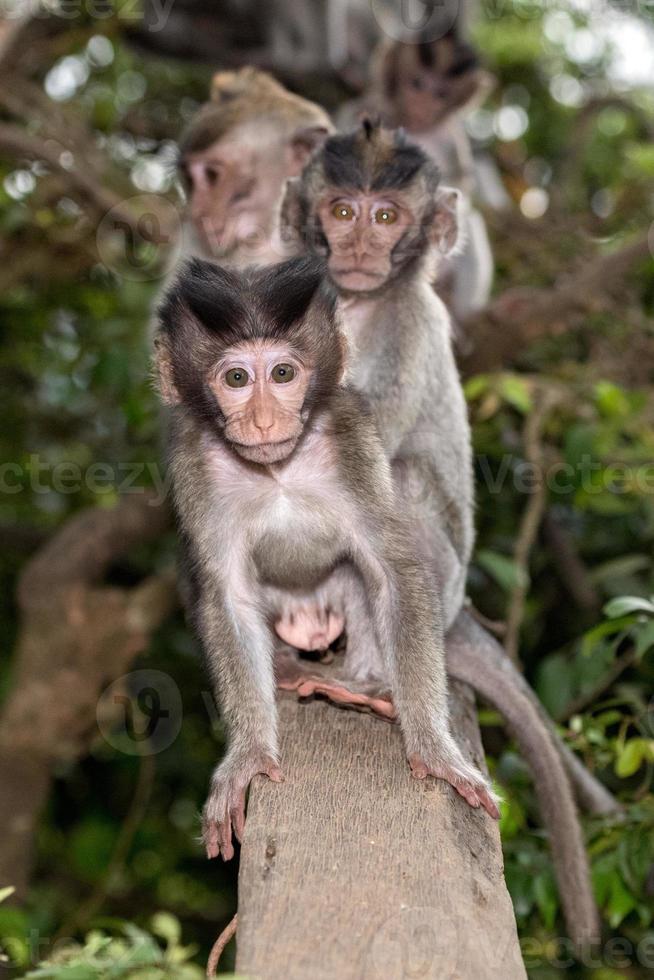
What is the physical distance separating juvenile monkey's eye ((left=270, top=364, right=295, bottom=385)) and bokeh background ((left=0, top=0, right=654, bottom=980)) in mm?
1356

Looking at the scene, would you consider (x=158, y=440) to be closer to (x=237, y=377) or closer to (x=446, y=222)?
(x=446, y=222)

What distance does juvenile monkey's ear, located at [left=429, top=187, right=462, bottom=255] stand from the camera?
13.5 ft

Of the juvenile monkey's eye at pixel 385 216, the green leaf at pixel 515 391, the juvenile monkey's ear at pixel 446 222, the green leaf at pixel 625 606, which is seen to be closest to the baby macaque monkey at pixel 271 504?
the green leaf at pixel 625 606

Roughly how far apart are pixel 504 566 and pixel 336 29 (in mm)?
5375

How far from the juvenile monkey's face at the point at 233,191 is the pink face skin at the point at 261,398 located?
2.25m

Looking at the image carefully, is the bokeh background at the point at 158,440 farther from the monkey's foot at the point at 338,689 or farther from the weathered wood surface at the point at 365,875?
the weathered wood surface at the point at 365,875

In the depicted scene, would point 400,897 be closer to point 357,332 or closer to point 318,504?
point 318,504

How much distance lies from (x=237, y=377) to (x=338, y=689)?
34.8 inches

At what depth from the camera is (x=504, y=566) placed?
4.58 metres

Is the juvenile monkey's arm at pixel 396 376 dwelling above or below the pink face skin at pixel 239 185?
below

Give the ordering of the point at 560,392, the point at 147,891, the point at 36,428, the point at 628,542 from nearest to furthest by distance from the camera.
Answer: the point at 560,392, the point at 628,542, the point at 147,891, the point at 36,428

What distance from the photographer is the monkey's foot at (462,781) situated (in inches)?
116

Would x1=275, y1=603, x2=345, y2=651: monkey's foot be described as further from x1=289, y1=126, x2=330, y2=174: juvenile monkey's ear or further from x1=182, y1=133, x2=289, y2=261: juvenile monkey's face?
x1=289, y1=126, x2=330, y2=174: juvenile monkey's ear

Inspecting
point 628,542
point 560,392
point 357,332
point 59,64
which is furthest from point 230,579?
point 59,64
